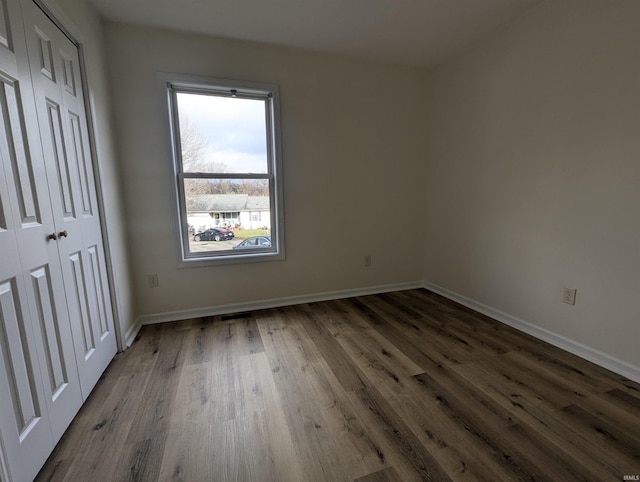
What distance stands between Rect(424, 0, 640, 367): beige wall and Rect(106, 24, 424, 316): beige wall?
0.60 m

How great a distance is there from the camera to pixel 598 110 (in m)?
1.85

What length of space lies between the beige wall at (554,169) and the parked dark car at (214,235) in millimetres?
2407

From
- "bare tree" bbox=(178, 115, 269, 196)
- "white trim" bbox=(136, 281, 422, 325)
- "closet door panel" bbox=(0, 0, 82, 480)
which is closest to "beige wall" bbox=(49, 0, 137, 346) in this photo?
"white trim" bbox=(136, 281, 422, 325)

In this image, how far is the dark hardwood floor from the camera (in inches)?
47.8

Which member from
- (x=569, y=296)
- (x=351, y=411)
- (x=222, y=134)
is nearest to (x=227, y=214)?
(x=222, y=134)

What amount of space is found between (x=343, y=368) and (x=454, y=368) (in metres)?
0.74

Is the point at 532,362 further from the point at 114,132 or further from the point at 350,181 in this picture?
the point at 114,132

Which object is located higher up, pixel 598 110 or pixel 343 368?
pixel 598 110

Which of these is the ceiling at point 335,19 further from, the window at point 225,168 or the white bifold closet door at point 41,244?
the white bifold closet door at point 41,244

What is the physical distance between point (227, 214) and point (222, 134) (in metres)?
0.75

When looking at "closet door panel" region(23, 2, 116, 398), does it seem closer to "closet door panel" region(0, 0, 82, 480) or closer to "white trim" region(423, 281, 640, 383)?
"closet door panel" region(0, 0, 82, 480)

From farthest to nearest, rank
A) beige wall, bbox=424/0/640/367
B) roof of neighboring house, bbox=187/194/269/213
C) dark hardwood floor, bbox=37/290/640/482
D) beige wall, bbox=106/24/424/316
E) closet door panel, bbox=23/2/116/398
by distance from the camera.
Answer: roof of neighboring house, bbox=187/194/269/213
beige wall, bbox=106/24/424/316
beige wall, bbox=424/0/640/367
closet door panel, bbox=23/2/116/398
dark hardwood floor, bbox=37/290/640/482

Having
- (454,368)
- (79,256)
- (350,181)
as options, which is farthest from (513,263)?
(79,256)

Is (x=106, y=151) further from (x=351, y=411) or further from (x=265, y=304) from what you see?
(x=351, y=411)
